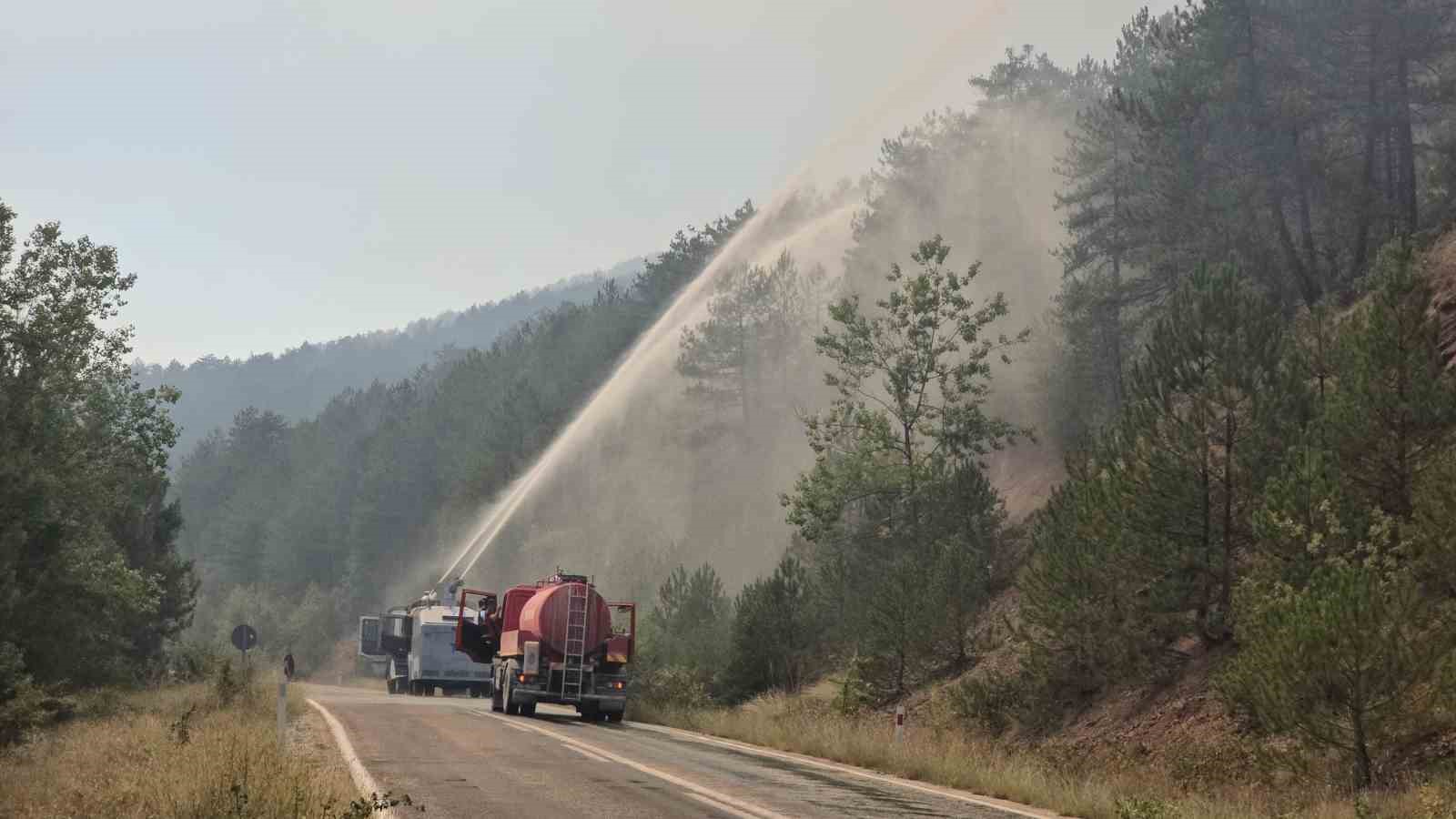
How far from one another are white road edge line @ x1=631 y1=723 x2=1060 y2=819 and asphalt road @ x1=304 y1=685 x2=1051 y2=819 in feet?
0.17

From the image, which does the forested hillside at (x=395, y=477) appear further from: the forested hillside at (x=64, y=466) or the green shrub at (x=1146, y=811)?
the green shrub at (x=1146, y=811)

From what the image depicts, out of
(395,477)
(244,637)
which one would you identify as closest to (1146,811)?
(244,637)

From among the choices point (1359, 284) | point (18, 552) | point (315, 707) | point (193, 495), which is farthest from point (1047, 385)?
point (193, 495)

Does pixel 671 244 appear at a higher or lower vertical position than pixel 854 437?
higher

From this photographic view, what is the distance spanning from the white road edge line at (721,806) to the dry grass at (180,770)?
347cm

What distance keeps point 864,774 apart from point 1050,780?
10.9 ft

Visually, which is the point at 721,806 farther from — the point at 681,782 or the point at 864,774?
the point at 864,774

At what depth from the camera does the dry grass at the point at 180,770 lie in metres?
10.9

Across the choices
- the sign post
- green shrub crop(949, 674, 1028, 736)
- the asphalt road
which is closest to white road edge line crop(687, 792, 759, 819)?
the asphalt road

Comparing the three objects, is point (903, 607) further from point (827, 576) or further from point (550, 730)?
point (550, 730)

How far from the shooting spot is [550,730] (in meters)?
24.5

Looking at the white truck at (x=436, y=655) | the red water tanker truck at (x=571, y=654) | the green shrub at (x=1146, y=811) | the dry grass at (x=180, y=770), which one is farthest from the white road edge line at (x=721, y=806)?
the white truck at (x=436, y=655)

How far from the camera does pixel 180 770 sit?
12.6 m

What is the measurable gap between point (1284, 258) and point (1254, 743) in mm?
27831
